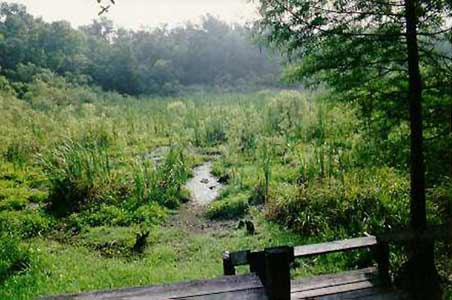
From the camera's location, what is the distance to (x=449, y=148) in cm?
373

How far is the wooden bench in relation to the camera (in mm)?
3627

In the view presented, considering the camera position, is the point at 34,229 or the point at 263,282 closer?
the point at 263,282

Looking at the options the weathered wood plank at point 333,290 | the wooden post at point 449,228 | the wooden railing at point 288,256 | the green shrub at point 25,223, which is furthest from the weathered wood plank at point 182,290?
the green shrub at point 25,223

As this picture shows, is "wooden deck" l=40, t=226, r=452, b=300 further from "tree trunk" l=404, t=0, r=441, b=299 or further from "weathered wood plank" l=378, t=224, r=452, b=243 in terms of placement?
"tree trunk" l=404, t=0, r=441, b=299

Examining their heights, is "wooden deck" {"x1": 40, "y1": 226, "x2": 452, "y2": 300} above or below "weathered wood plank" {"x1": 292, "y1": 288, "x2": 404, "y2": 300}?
above

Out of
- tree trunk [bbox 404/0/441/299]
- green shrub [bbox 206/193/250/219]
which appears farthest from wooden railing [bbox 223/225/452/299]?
green shrub [bbox 206/193/250/219]

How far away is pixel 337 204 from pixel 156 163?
4.93 meters

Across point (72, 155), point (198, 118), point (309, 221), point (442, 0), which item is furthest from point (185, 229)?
point (198, 118)

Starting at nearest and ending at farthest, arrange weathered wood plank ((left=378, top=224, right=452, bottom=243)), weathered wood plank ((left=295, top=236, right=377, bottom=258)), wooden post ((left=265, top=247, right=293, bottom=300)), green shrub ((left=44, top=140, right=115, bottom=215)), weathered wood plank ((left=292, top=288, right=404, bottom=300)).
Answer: wooden post ((left=265, top=247, right=293, bottom=300)) → weathered wood plank ((left=378, top=224, right=452, bottom=243)) → weathered wood plank ((left=295, top=236, right=377, bottom=258)) → weathered wood plank ((left=292, top=288, right=404, bottom=300)) → green shrub ((left=44, top=140, right=115, bottom=215))

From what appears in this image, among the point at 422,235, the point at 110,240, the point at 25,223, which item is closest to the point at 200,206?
the point at 110,240

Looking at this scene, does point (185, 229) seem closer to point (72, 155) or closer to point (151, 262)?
point (151, 262)

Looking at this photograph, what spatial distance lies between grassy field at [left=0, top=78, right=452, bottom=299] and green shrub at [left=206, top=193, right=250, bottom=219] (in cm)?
2

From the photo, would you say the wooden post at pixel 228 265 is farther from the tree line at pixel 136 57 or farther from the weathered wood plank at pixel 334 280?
the tree line at pixel 136 57

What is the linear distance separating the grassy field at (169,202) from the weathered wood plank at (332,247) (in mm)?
788
